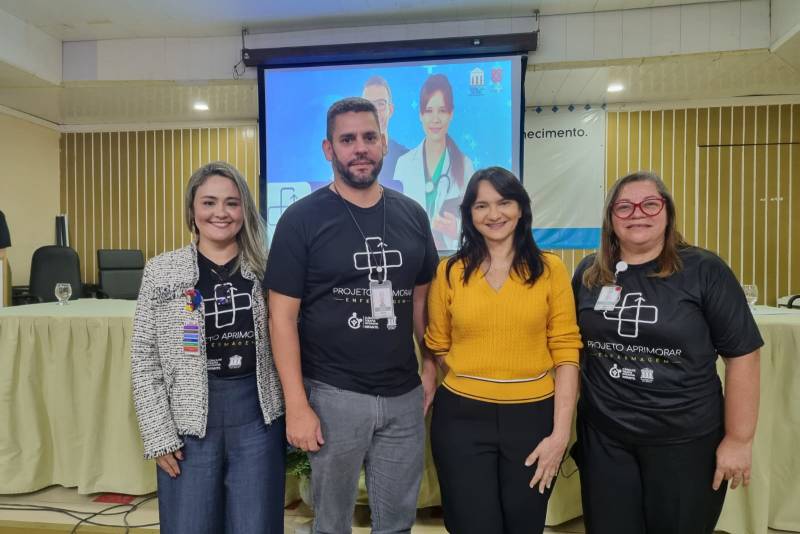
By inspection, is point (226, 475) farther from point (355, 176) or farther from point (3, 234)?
point (3, 234)

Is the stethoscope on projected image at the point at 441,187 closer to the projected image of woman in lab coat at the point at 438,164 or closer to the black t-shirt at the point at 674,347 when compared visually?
the projected image of woman in lab coat at the point at 438,164

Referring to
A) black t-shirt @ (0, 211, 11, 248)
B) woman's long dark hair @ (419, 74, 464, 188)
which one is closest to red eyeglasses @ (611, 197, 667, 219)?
woman's long dark hair @ (419, 74, 464, 188)

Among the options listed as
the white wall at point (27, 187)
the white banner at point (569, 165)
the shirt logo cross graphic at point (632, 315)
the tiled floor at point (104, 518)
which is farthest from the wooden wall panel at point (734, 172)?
the white wall at point (27, 187)

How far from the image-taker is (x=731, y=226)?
4.54 m

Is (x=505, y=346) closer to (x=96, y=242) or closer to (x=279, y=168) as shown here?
(x=279, y=168)

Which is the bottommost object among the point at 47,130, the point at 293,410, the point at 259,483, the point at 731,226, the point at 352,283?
the point at 259,483

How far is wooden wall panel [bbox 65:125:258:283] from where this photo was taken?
5.21m

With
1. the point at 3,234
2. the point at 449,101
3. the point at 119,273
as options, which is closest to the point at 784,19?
the point at 449,101

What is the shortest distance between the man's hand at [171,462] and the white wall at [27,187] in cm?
485

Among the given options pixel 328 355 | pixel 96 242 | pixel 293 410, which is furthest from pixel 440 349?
pixel 96 242

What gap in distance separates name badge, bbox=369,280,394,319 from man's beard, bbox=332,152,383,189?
0.83 ft

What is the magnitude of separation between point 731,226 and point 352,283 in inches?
188

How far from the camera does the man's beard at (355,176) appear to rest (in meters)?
1.17

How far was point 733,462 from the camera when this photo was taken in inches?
43.6
